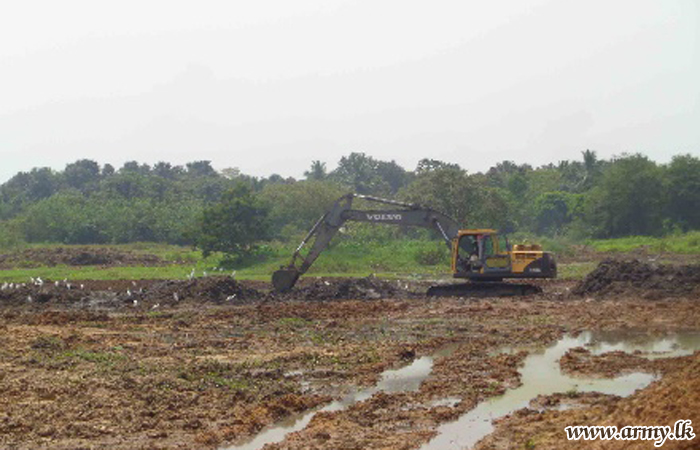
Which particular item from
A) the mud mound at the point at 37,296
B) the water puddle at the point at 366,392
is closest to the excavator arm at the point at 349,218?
the mud mound at the point at 37,296

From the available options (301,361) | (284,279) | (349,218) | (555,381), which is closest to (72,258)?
(284,279)

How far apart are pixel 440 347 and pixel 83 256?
3653 centimetres

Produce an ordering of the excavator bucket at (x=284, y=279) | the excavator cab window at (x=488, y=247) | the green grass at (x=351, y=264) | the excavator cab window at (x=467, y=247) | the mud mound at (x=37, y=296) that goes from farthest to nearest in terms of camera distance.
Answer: the green grass at (x=351, y=264)
the excavator bucket at (x=284, y=279)
the mud mound at (x=37, y=296)
the excavator cab window at (x=467, y=247)
the excavator cab window at (x=488, y=247)

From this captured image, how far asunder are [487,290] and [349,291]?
4815 millimetres

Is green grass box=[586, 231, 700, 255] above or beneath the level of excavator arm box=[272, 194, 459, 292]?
beneath

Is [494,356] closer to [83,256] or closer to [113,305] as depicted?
[113,305]

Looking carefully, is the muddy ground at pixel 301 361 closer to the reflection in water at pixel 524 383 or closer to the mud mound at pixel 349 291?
the mud mound at pixel 349 291

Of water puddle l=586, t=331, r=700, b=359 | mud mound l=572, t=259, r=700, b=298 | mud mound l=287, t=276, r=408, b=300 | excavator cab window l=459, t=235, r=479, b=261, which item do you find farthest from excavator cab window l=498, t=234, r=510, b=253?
water puddle l=586, t=331, r=700, b=359

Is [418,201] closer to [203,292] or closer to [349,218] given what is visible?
[349,218]

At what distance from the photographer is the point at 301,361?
1667 centimetres

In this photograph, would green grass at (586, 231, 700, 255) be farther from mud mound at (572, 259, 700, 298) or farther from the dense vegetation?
mud mound at (572, 259, 700, 298)

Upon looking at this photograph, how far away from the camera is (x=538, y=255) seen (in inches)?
1065

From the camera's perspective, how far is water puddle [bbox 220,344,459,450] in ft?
37.4

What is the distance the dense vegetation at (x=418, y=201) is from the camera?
5159 cm
